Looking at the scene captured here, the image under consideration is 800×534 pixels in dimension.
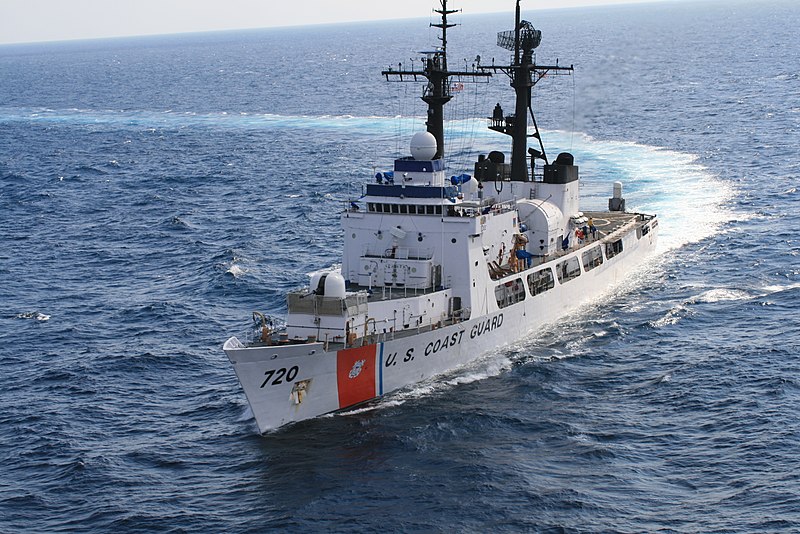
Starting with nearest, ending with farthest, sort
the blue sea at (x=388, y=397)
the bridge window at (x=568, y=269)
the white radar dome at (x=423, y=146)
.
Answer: the blue sea at (x=388, y=397)
the white radar dome at (x=423, y=146)
the bridge window at (x=568, y=269)

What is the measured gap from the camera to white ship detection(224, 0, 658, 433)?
117 feet

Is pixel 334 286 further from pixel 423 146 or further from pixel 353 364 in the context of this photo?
pixel 423 146

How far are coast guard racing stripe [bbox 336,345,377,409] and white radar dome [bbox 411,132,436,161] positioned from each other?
1009cm

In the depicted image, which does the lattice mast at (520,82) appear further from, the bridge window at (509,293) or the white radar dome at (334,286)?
the white radar dome at (334,286)

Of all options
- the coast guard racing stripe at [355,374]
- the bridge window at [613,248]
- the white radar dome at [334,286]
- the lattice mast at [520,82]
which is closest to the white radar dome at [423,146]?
the white radar dome at [334,286]

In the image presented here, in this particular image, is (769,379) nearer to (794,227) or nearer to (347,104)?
(794,227)

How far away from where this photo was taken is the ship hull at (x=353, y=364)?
3400 cm

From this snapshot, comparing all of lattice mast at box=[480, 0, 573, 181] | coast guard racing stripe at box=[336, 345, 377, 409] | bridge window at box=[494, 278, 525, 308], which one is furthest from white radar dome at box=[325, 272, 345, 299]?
lattice mast at box=[480, 0, 573, 181]

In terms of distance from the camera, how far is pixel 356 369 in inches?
1436

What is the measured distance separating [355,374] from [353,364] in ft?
1.44

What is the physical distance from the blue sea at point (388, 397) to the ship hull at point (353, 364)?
791mm

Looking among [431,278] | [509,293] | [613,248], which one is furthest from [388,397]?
[613,248]

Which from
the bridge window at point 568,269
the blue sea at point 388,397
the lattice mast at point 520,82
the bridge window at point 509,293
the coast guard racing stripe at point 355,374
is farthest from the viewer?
the lattice mast at point 520,82

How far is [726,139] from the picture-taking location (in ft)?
296
